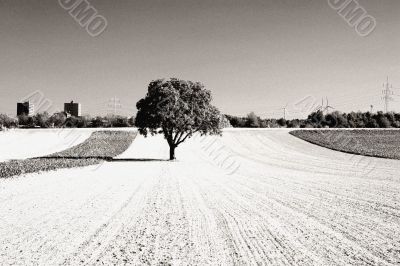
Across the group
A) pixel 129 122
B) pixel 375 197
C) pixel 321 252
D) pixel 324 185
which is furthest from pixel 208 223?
pixel 129 122

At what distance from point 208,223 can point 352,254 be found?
4880 mm

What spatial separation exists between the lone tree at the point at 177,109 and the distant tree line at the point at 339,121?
290ft

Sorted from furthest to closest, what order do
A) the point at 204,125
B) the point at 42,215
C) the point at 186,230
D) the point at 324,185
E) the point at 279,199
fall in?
the point at 204,125, the point at 324,185, the point at 279,199, the point at 42,215, the point at 186,230

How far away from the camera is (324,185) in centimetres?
2470

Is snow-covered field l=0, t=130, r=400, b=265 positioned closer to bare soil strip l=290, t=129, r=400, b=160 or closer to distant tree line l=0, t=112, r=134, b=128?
bare soil strip l=290, t=129, r=400, b=160

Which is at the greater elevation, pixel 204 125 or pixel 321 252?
pixel 204 125

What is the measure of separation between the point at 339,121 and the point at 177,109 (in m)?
112

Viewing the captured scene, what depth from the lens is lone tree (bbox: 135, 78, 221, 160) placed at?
1832 inches

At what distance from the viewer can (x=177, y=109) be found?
46531 millimetres

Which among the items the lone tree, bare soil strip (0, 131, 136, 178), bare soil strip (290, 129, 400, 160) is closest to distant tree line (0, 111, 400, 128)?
bare soil strip (290, 129, 400, 160)

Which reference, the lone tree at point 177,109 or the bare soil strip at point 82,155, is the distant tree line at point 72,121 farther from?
the lone tree at point 177,109

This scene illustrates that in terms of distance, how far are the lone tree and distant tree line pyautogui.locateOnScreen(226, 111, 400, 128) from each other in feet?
290

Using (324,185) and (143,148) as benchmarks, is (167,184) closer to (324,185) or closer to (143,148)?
(324,185)

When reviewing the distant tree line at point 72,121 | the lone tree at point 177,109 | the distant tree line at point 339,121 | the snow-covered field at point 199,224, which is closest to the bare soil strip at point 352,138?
the lone tree at point 177,109
